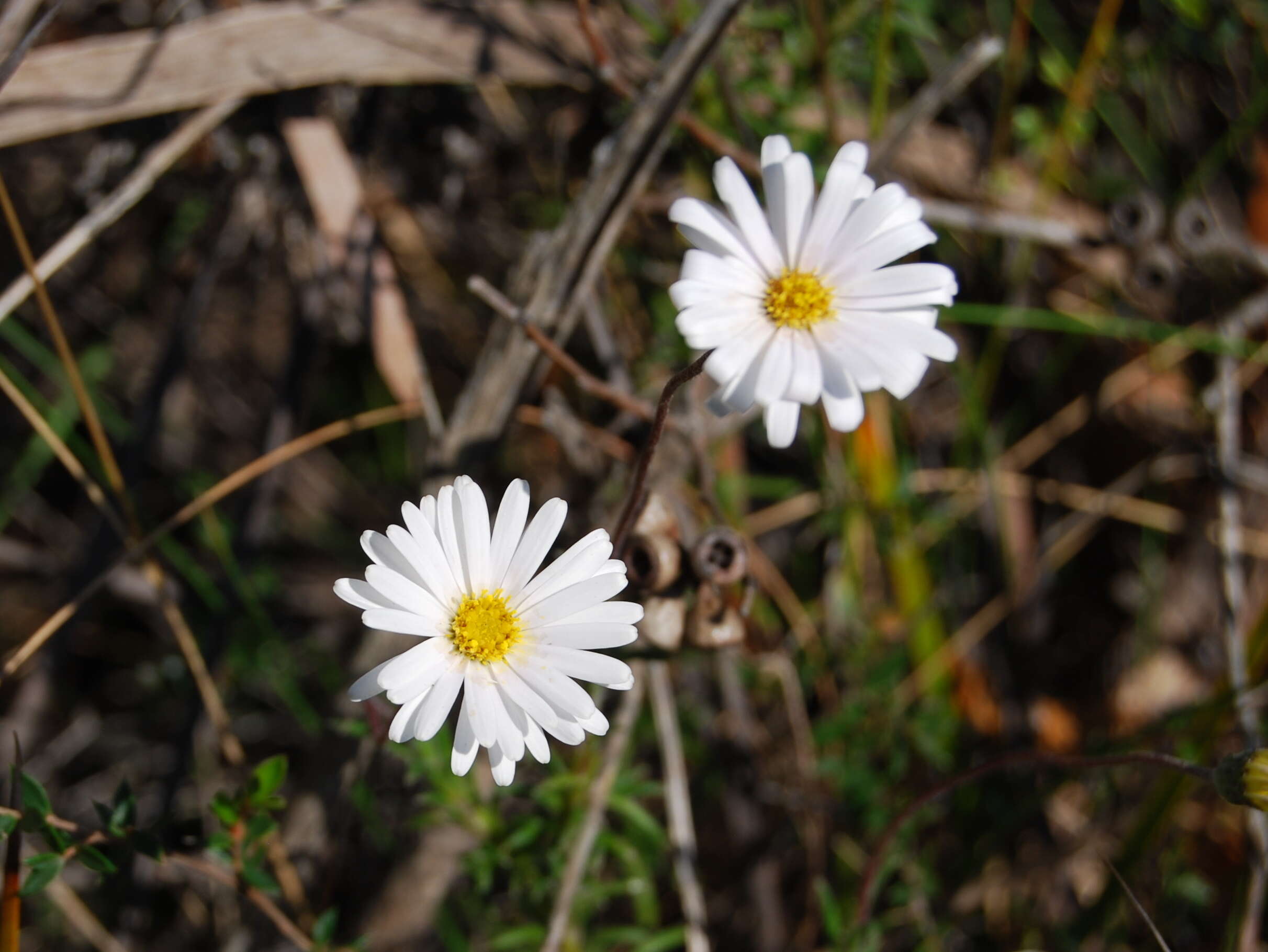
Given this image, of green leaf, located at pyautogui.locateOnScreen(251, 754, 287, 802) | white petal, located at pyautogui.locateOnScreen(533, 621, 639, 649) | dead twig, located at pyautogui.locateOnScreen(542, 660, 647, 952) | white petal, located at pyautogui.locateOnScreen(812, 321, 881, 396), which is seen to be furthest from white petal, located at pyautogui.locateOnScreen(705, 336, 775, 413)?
green leaf, located at pyautogui.locateOnScreen(251, 754, 287, 802)

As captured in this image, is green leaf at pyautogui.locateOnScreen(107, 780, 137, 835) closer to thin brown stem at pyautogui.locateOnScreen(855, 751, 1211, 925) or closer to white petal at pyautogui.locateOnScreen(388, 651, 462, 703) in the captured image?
white petal at pyautogui.locateOnScreen(388, 651, 462, 703)

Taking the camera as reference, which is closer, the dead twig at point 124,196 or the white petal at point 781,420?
the white petal at point 781,420

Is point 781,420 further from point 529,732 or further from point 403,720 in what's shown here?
point 403,720

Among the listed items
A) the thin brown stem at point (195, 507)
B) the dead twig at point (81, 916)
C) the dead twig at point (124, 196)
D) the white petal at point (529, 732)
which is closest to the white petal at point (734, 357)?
the white petal at point (529, 732)

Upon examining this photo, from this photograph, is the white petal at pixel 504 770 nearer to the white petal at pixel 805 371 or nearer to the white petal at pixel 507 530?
the white petal at pixel 507 530

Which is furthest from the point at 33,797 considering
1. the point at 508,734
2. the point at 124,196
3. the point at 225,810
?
the point at 124,196

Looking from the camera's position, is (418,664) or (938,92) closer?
(418,664)

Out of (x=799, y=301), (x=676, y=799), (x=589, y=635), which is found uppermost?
(x=799, y=301)
